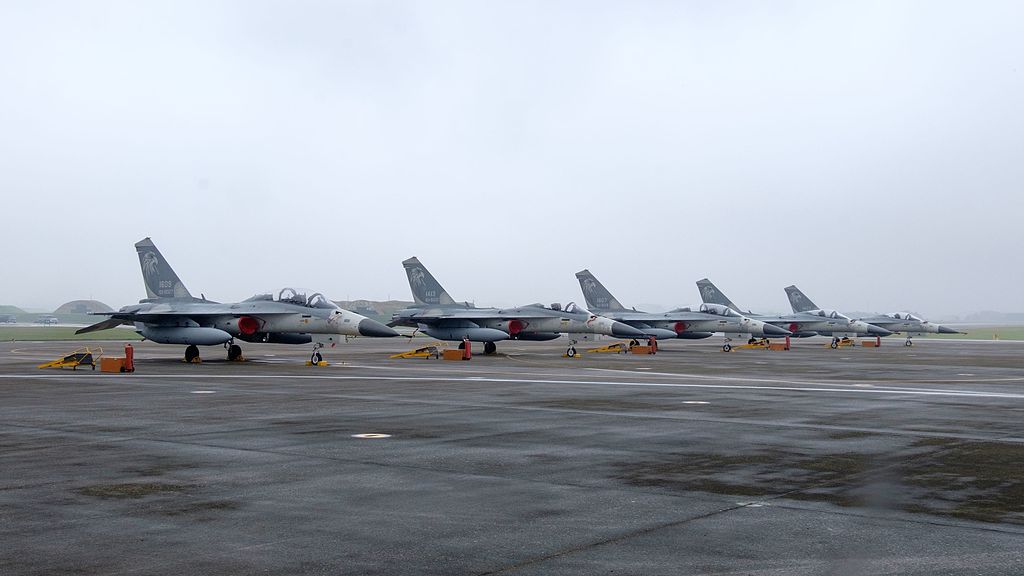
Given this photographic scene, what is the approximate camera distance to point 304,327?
31.7 m

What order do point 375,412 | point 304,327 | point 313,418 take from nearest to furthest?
point 313,418 → point 375,412 → point 304,327

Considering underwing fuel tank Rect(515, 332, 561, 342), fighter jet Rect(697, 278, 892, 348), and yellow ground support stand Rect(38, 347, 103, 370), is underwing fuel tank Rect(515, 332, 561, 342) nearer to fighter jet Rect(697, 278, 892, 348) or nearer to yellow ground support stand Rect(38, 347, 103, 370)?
yellow ground support stand Rect(38, 347, 103, 370)

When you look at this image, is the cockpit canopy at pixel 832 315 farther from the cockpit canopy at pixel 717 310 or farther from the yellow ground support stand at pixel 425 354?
the yellow ground support stand at pixel 425 354

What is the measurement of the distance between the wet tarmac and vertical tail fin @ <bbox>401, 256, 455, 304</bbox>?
79.8ft

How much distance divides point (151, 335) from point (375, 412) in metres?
19.8

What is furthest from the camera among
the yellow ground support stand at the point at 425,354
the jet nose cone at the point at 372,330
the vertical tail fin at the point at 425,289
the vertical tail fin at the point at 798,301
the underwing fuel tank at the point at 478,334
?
the vertical tail fin at the point at 798,301

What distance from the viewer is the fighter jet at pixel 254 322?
3134 centimetres

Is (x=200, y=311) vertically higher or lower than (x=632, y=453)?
higher

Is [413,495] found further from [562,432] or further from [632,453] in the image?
[562,432]

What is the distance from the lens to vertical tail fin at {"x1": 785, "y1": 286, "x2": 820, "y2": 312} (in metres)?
68.8

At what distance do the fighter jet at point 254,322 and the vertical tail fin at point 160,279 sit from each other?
154 cm

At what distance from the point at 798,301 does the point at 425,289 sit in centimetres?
3580

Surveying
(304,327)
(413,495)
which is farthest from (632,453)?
(304,327)

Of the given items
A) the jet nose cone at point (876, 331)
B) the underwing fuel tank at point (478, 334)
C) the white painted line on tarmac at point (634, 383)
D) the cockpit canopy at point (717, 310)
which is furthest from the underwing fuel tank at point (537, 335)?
the jet nose cone at point (876, 331)
